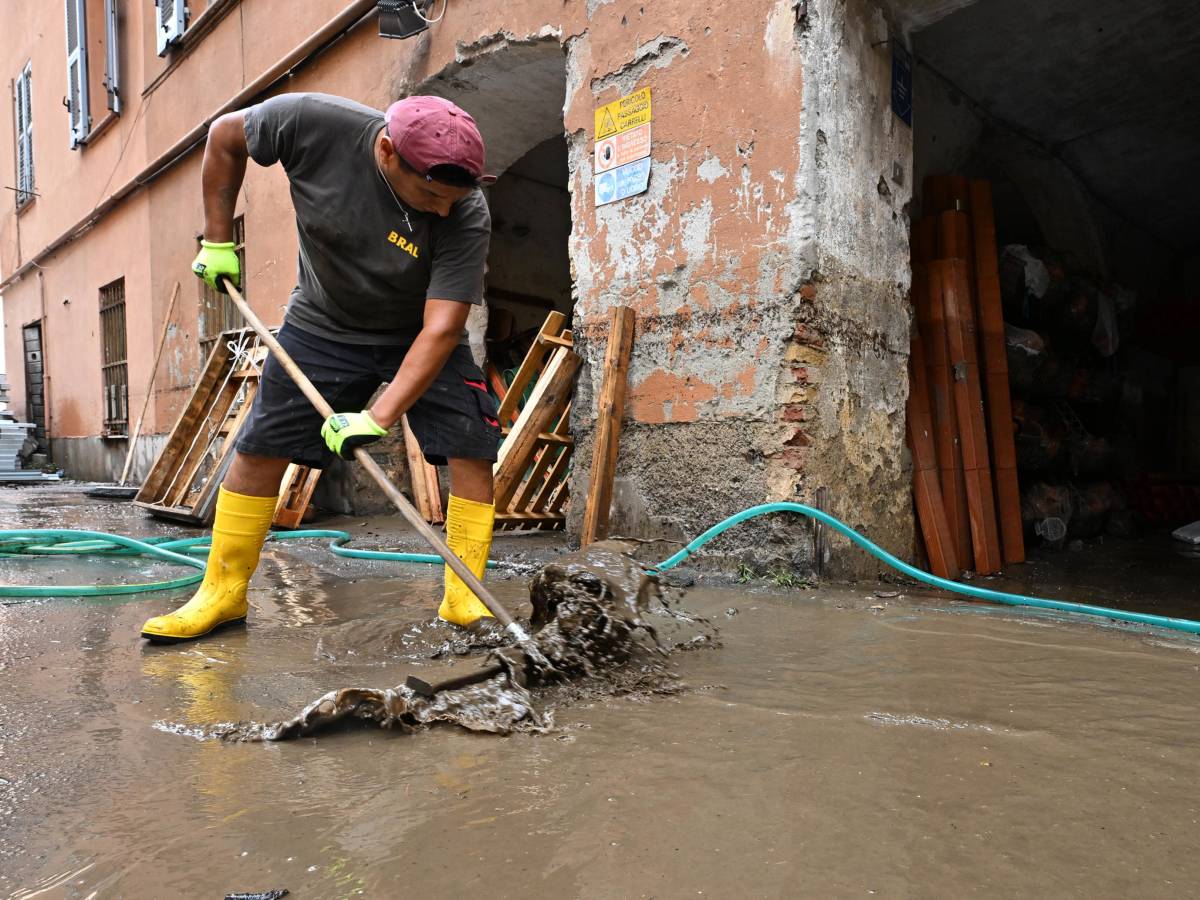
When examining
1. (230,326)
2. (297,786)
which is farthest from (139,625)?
(230,326)

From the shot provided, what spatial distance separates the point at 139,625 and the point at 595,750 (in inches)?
67.2

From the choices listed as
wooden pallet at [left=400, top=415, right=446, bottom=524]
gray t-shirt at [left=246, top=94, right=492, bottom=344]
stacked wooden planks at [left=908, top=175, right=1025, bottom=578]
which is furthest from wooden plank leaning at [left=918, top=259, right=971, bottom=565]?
wooden pallet at [left=400, top=415, right=446, bottom=524]

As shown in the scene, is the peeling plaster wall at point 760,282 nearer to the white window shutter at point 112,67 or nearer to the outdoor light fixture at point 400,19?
the outdoor light fixture at point 400,19

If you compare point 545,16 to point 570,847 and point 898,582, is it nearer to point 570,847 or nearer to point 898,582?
point 898,582

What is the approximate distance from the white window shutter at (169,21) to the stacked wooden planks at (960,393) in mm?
7329

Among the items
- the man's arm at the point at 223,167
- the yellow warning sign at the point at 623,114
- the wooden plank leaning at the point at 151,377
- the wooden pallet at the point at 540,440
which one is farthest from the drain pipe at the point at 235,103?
the man's arm at the point at 223,167

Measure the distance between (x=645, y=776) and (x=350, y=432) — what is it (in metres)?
1.23

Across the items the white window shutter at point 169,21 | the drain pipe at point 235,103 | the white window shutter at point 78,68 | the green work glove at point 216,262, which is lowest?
the green work glove at point 216,262

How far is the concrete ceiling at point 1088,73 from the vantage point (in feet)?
13.4

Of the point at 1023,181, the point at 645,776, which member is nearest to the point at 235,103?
the point at 1023,181

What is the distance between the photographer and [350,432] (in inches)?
81.7

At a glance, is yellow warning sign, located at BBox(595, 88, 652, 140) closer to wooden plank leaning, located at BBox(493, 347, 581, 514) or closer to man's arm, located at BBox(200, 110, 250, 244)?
wooden plank leaning, located at BBox(493, 347, 581, 514)

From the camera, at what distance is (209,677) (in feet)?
6.01

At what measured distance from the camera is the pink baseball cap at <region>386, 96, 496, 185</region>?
2008 mm
